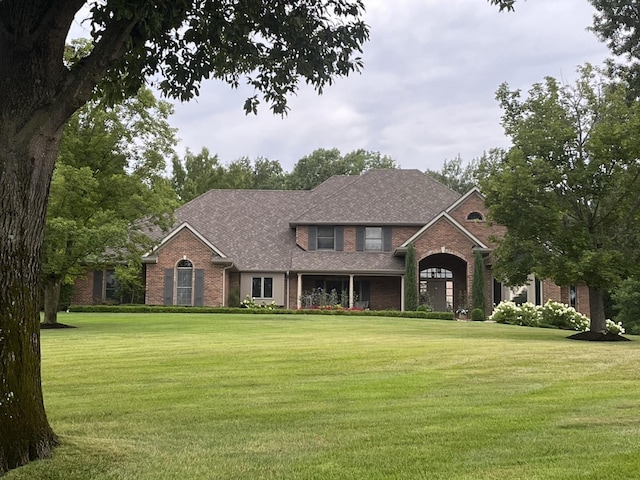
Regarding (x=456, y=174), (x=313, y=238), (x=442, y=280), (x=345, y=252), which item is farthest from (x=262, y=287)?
(x=456, y=174)

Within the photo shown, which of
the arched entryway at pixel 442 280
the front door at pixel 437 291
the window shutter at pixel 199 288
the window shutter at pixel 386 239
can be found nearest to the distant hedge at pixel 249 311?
the window shutter at pixel 199 288

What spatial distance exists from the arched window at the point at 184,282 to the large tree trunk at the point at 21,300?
95.1 ft

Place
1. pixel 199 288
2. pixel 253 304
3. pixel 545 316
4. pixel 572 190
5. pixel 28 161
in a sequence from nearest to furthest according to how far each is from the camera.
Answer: pixel 28 161
pixel 572 190
pixel 545 316
pixel 199 288
pixel 253 304

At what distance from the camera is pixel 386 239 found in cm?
3631

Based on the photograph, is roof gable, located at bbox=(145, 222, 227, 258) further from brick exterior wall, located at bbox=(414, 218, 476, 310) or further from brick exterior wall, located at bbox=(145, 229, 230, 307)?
brick exterior wall, located at bbox=(414, 218, 476, 310)

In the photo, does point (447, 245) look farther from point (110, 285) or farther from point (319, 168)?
point (319, 168)

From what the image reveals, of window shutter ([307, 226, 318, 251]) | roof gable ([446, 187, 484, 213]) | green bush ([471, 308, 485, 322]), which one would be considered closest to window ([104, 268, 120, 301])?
window shutter ([307, 226, 318, 251])

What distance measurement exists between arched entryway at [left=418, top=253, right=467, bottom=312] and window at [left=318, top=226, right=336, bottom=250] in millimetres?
4924

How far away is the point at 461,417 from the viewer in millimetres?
7172

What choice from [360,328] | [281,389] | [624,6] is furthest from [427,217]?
[281,389]

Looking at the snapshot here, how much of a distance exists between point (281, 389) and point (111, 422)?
259 cm

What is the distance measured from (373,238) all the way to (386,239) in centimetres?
71

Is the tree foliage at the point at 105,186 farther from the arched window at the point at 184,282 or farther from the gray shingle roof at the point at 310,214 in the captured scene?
the gray shingle roof at the point at 310,214

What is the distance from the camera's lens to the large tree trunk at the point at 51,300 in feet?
74.8
